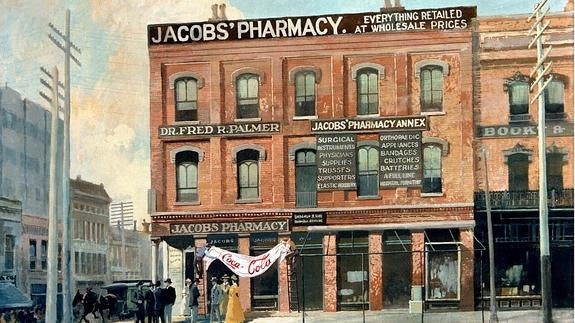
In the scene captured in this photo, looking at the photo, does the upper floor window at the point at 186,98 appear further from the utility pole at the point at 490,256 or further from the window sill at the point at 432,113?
the utility pole at the point at 490,256

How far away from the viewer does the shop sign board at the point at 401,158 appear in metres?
11.7

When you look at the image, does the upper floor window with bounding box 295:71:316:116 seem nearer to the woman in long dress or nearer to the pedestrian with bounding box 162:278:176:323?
the woman in long dress

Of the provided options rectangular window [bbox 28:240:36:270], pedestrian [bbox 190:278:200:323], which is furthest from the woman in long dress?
rectangular window [bbox 28:240:36:270]

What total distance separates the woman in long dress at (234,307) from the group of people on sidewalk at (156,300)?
0.69 m

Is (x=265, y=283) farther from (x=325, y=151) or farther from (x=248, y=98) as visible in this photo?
(x=248, y=98)

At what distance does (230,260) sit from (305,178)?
134 cm

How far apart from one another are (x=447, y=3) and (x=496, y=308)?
3606mm

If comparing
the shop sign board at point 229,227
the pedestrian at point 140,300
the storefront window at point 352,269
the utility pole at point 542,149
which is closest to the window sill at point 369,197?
the storefront window at point 352,269

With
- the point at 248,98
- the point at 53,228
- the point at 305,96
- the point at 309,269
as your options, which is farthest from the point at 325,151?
the point at 53,228

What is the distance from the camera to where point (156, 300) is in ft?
39.0

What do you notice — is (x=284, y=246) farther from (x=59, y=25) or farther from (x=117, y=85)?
(x=59, y=25)

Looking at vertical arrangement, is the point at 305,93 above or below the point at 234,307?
above

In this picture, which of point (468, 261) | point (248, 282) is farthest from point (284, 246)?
point (468, 261)

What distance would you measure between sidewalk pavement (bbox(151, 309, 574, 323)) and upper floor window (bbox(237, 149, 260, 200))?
1.48 meters
